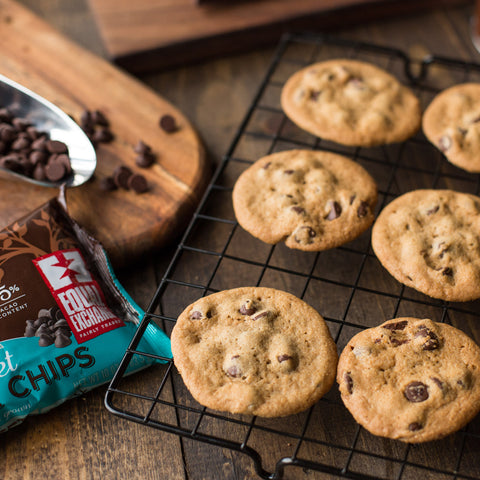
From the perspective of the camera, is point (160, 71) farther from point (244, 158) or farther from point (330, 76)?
point (330, 76)

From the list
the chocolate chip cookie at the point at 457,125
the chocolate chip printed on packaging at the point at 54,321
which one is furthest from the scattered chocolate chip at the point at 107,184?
the chocolate chip cookie at the point at 457,125

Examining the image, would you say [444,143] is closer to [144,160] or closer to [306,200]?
[306,200]

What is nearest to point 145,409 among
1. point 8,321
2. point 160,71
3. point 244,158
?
point 8,321

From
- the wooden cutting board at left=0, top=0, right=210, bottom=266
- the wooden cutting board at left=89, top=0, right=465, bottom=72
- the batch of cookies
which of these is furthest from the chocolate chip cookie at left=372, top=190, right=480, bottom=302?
the wooden cutting board at left=89, top=0, right=465, bottom=72

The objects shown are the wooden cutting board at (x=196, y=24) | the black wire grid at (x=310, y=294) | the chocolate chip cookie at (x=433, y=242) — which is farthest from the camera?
the wooden cutting board at (x=196, y=24)

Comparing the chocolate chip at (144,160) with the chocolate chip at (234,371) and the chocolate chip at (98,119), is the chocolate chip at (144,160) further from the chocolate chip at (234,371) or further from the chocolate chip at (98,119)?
the chocolate chip at (234,371)

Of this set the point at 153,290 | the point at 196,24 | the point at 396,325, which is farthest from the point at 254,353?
the point at 196,24
